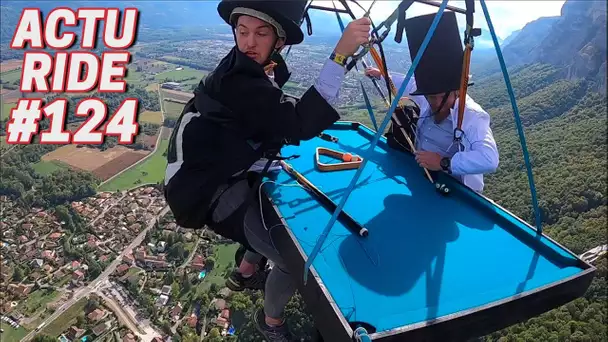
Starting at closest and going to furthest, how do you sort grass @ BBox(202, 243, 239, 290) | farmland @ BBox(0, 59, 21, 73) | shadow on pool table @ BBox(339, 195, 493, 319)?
1. shadow on pool table @ BBox(339, 195, 493, 319)
2. grass @ BBox(202, 243, 239, 290)
3. farmland @ BBox(0, 59, 21, 73)

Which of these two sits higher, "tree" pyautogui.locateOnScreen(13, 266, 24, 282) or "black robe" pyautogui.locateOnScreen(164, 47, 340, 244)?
"black robe" pyautogui.locateOnScreen(164, 47, 340, 244)

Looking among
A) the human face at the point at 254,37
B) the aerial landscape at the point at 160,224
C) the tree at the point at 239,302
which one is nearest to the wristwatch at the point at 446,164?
the human face at the point at 254,37

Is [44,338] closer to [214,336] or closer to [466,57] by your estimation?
[214,336]

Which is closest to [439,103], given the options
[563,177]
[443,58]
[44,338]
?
[443,58]

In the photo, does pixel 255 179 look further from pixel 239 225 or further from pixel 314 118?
pixel 314 118

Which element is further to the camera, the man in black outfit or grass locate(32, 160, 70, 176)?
grass locate(32, 160, 70, 176)

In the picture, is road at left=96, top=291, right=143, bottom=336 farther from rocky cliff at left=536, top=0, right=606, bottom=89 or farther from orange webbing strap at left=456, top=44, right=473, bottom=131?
rocky cliff at left=536, top=0, right=606, bottom=89

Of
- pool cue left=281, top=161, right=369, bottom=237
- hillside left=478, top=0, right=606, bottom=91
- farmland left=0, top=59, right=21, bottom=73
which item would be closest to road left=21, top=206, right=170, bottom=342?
pool cue left=281, top=161, right=369, bottom=237
